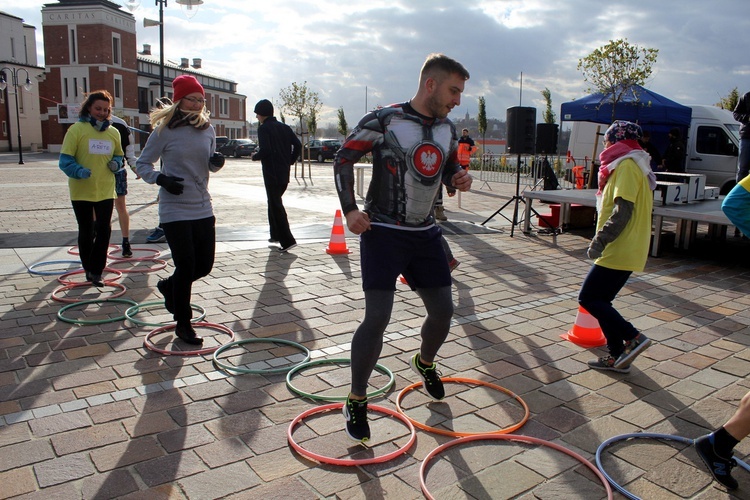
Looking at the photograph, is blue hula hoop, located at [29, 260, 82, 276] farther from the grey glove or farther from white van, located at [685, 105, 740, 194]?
white van, located at [685, 105, 740, 194]

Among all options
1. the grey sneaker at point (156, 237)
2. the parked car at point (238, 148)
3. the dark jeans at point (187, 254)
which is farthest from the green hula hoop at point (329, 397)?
the parked car at point (238, 148)

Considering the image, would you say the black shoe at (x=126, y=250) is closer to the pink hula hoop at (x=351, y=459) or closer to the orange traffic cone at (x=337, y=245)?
the orange traffic cone at (x=337, y=245)

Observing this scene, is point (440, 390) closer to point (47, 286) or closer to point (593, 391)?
point (593, 391)

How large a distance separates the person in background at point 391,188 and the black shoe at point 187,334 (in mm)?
1884

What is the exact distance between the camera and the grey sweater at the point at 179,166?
15.1ft

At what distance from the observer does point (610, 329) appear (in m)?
4.38

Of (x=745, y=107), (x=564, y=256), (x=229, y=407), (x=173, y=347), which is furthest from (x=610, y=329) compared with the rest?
(x=745, y=107)

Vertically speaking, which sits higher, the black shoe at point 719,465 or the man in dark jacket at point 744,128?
the man in dark jacket at point 744,128

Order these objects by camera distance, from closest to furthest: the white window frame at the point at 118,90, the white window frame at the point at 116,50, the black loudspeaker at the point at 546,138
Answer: the black loudspeaker at the point at 546,138, the white window frame at the point at 116,50, the white window frame at the point at 118,90

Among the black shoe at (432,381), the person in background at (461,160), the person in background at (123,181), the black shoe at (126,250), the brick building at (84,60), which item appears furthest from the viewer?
the brick building at (84,60)

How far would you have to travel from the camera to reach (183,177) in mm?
4637

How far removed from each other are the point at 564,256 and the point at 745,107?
377 cm

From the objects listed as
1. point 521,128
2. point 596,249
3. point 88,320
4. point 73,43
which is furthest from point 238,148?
point 596,249

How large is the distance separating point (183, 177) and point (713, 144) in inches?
676
